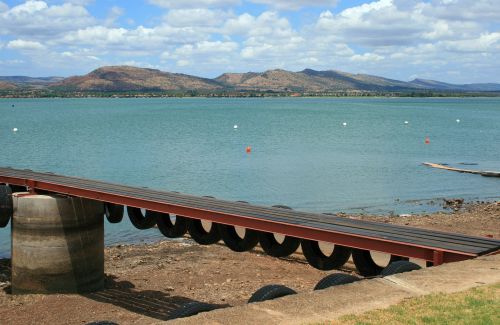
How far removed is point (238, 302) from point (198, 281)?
2600 millimetres

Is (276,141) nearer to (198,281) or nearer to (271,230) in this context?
(198,281)

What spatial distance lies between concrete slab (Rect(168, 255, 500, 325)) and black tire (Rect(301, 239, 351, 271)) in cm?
320

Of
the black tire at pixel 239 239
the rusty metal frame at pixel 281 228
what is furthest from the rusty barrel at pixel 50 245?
the black tire at pixel 239 239

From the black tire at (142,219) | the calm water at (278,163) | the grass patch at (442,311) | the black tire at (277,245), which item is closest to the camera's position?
the grass patch at (442,311)

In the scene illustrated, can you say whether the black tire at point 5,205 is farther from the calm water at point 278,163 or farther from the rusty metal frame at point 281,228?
the calm water at point 278,163

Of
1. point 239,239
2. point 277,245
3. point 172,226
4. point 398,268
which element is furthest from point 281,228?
point 172,226

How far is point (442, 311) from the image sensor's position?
6.78m

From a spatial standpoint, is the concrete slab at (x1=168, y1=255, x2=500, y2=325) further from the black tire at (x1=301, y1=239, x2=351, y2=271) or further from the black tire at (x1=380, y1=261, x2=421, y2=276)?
the black tire at (x1=301, y1=239, x2=351, y2=271)

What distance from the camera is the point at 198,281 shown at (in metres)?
17.0

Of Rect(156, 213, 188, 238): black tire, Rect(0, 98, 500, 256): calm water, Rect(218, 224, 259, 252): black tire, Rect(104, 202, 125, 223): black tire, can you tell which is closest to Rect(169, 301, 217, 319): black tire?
Rect(218, 224, 259, 252): black tire

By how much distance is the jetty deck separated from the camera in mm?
9898

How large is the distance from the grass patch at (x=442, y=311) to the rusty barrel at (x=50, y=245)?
10.8 meters

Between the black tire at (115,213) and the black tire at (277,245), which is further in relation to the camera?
the black tire at (115,213)

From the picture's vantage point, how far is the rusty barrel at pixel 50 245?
15.5 meters
